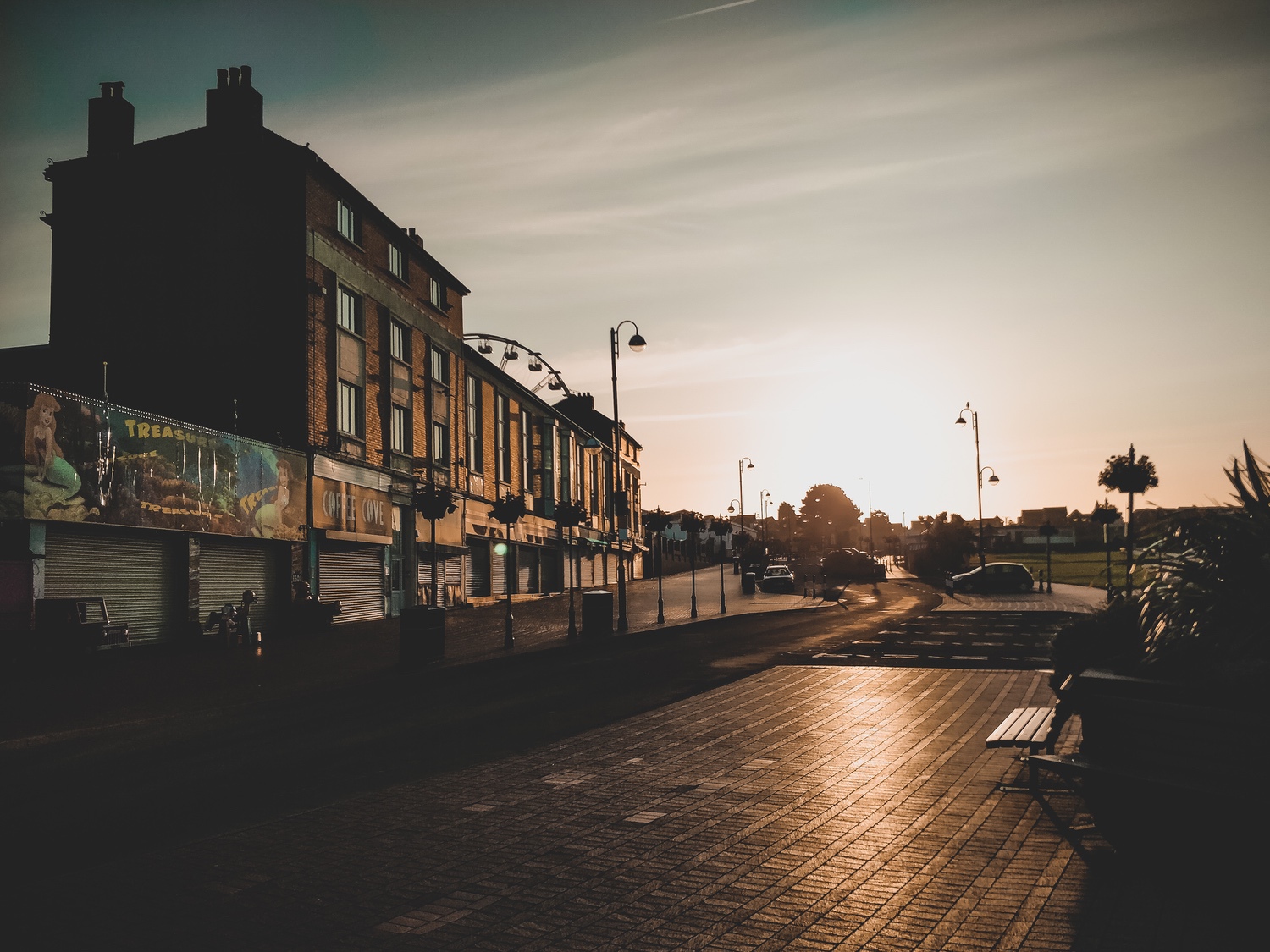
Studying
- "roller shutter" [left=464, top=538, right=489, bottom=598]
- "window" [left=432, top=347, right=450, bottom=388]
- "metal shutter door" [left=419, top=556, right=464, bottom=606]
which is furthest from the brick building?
"roller shutter" [left=464, top=538, right=489, bottom=598]

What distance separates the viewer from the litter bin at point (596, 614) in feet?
80.2

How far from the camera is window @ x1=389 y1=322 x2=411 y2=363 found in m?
33.9

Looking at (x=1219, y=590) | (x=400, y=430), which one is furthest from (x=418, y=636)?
(x=400, y=430)

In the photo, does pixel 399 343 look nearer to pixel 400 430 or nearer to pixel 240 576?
pixel 400 430

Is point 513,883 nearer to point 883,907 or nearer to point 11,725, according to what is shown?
point 883,907

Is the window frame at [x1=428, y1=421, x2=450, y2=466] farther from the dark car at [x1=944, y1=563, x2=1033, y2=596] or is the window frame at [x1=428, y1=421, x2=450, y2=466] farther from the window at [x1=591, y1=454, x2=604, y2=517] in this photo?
the window at [x1=591, y1=454, x2=604, y2=517]

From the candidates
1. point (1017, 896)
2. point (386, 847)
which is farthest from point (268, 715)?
point (1017, 896)

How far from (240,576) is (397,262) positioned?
14.8 meters

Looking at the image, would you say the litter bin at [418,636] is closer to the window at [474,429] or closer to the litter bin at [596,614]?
the litter bin at [596,614]

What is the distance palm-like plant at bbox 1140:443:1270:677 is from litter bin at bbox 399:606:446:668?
14.0 m

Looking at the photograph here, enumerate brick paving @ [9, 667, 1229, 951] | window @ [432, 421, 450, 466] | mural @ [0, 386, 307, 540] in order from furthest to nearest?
1. window @ [432, 421, 450, 466]
2. mural @ [0, 386, 307, 540]
3. brick paving @ [9, 667, 1229, 951]

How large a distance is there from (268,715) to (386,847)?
296 inches

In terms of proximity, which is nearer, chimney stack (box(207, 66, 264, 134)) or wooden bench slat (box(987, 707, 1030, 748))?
wooden bench slat (box(987, 707, 1030, 748))

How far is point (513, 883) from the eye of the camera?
17.2 ft
